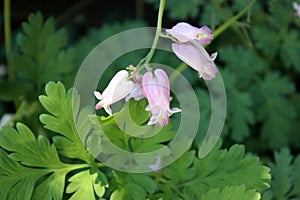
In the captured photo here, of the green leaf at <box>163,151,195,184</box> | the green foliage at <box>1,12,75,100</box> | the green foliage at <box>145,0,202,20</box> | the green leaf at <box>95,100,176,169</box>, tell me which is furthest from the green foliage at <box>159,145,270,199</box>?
the green foliage at <box>145,0,202,20</box>

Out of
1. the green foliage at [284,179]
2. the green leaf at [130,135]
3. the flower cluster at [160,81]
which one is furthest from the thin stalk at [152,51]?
the green foliage at [284,179]

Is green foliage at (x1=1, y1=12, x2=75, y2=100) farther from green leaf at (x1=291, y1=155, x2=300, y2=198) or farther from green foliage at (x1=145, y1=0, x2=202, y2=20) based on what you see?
green leaf at (x1=291, y1=155, x2=300, y2=198)

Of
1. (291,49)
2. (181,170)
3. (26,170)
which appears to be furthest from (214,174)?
(291,49)

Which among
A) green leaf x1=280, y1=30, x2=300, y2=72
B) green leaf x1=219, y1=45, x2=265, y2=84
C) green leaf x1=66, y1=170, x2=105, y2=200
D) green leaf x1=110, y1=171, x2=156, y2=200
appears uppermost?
green leaf x1=280, y1=30, x2=300, y2=72

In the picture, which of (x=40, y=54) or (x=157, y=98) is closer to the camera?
(x=157, y=98)

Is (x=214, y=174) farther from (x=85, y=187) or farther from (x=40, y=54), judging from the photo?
(x=40, y=54)
